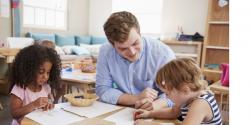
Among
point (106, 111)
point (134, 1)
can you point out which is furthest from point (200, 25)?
point (106, 111)

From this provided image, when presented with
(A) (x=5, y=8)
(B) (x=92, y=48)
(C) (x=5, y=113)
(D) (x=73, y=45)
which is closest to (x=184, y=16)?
(B) (x=92, y=48)

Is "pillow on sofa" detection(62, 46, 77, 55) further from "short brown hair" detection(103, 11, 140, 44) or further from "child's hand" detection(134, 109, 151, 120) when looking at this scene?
"child's hand" detection(134, 109, 151, 120)

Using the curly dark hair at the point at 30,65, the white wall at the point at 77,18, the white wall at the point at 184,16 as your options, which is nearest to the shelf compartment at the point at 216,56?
the white wall at the point at 184,16

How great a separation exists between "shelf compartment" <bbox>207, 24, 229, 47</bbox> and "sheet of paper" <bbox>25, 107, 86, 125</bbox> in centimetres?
352

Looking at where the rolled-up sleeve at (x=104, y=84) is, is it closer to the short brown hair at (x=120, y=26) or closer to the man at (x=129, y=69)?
the man at (x=129, y=69)

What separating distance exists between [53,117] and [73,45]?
5567 millimetres

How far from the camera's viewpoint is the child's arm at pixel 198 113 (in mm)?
899

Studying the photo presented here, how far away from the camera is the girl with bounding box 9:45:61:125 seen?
4.85 feet

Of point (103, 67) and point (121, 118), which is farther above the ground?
point (103, 67)

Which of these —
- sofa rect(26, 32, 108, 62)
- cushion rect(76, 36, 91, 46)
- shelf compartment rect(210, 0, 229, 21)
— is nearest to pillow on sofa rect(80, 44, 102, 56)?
sofa rect(26, 32, 108, 62)

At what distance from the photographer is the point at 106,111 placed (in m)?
1.13

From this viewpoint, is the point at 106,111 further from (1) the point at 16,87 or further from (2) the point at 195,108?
(1) the point at 16,87

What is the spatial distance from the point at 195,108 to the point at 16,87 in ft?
3.42
